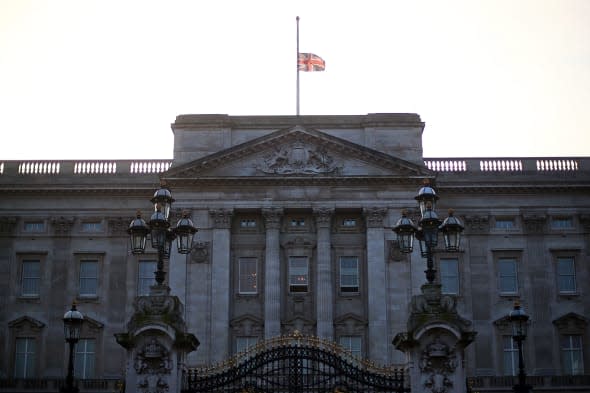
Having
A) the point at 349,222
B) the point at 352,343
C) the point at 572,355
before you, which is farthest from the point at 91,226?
the point at 572,355

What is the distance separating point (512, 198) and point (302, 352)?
35525mm

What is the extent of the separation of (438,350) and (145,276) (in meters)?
35.4

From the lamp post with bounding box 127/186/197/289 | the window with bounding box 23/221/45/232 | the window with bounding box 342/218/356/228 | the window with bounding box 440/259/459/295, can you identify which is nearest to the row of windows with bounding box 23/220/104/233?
the window with bounding box 23/221/45/232

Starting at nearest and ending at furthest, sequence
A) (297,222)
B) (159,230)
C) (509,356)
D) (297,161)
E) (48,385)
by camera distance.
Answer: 1. (159,230)
2. (48,385)
3. (509,356)
4. (297,161)
5. (297,222)

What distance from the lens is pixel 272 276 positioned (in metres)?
56.2

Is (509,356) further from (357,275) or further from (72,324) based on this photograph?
(72,324)

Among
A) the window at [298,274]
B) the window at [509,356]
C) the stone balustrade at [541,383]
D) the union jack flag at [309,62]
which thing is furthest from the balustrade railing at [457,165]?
the stone balustrade at [541,383]

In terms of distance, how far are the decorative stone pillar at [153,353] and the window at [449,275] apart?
3415 centimetres

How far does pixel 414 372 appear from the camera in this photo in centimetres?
2588

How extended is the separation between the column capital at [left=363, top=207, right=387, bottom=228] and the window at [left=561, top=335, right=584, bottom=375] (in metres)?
12.9

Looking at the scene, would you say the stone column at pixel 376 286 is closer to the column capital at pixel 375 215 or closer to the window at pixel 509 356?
the column capital at pixel 375 215

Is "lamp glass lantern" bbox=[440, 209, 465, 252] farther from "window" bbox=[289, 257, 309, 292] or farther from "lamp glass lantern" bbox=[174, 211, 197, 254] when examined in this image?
"window" bbox=[289, 257, 309, 292]

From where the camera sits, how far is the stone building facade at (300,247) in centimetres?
5631

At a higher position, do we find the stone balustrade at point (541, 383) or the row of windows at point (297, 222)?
the row of windows at point (297, 222)
